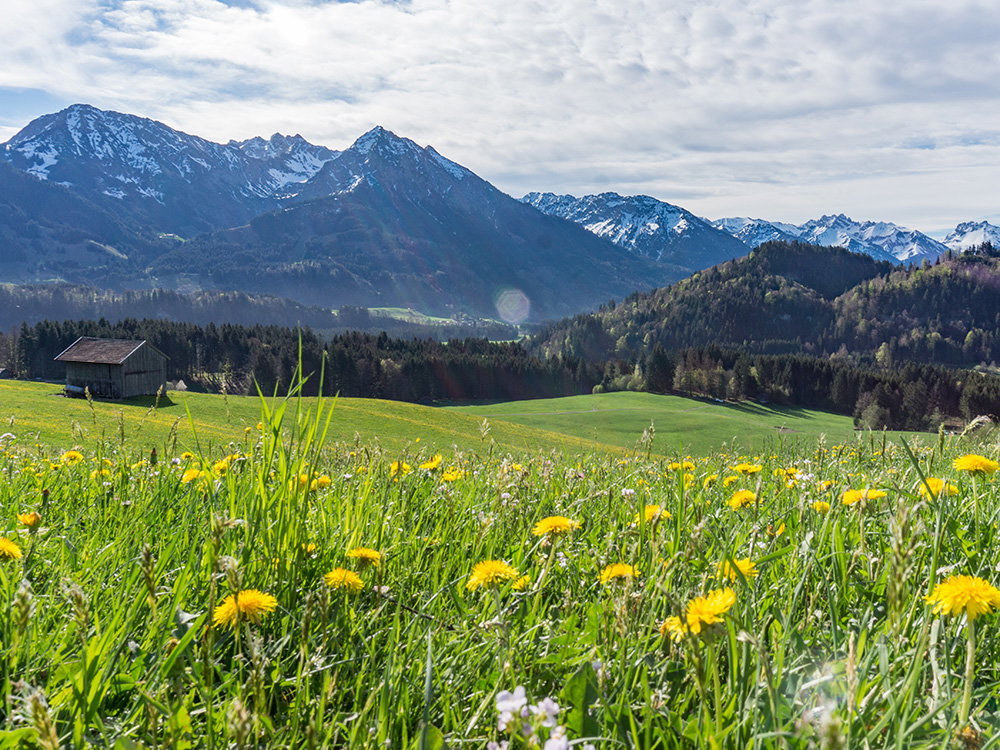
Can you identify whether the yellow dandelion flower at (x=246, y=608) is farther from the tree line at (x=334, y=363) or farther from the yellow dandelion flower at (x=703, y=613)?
the tree line at (x=334, y=363)

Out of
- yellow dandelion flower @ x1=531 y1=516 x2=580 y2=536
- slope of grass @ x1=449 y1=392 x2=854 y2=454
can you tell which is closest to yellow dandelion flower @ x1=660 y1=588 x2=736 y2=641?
yellow dandelion flower @ x1=531 y1=516 x2=580 y2=536

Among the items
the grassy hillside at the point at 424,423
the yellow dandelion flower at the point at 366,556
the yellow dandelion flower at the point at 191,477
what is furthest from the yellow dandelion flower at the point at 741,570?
the grassy hillside at the point at 424,423

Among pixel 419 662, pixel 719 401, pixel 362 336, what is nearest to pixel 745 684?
pixel 419 662

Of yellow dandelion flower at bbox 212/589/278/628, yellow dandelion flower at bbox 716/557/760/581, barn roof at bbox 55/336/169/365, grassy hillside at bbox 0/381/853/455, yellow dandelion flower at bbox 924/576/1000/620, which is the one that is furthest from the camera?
barn roof at bbox 55/336/169/365

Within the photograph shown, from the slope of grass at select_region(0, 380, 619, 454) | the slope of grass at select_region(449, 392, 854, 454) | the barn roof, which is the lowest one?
the slope of grass at select_region(449, 392, 854, 454)

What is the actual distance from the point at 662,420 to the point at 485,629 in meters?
65.0

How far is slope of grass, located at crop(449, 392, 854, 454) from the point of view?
54.1m

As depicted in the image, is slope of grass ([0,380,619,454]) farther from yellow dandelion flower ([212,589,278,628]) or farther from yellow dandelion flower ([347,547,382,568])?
yellow dandelion flower ([212,589,278,628])

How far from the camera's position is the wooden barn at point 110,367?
58625mm

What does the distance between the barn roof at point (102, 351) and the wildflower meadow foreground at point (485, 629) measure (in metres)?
66.1

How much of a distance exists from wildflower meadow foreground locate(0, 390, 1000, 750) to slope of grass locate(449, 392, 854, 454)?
38607mm

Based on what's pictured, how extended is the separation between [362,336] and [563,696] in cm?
13533

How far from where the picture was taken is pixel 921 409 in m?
103

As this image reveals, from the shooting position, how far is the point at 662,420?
64.1 m
